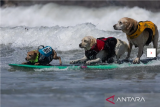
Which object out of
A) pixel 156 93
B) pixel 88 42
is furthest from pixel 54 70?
pixel 156 93

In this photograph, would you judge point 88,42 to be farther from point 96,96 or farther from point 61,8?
point 61,8

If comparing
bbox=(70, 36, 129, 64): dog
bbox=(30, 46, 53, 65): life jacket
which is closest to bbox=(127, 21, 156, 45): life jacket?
bbox=(70, 36, 129, 64): dog

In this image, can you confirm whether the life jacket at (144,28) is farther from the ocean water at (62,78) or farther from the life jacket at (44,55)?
the life jacket at (44,55)

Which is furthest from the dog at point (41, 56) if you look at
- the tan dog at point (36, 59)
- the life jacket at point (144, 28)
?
the life jacket at point (144, 28)

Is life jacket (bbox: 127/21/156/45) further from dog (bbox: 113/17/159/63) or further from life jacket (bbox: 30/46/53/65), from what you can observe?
life jacket (bbox: 30/46/53/65)

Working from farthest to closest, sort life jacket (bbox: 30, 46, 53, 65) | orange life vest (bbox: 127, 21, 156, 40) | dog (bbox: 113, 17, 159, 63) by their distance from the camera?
orange life vest (bbox: 127, 21, 156, 40) < dog (bbox: 113, 17, 159, 63) < life jacket (bbox: 30, 46, 53, 65)

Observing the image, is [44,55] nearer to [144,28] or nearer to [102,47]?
[102,47]

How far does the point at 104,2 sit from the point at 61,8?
2.84 metres

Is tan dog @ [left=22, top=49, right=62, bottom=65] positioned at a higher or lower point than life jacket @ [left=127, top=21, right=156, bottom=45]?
lower

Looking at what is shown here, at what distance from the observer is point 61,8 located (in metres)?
23.0

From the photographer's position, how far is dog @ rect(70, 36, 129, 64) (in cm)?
804

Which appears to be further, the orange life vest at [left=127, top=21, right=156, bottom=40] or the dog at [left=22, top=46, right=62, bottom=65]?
the orange life vest at [left=127, top=21, right=156, bottom=40]

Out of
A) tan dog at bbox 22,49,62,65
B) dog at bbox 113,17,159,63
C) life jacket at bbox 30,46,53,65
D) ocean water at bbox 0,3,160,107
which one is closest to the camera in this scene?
ocean water at bbox 0,3,160,107

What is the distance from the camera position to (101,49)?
8.23m
